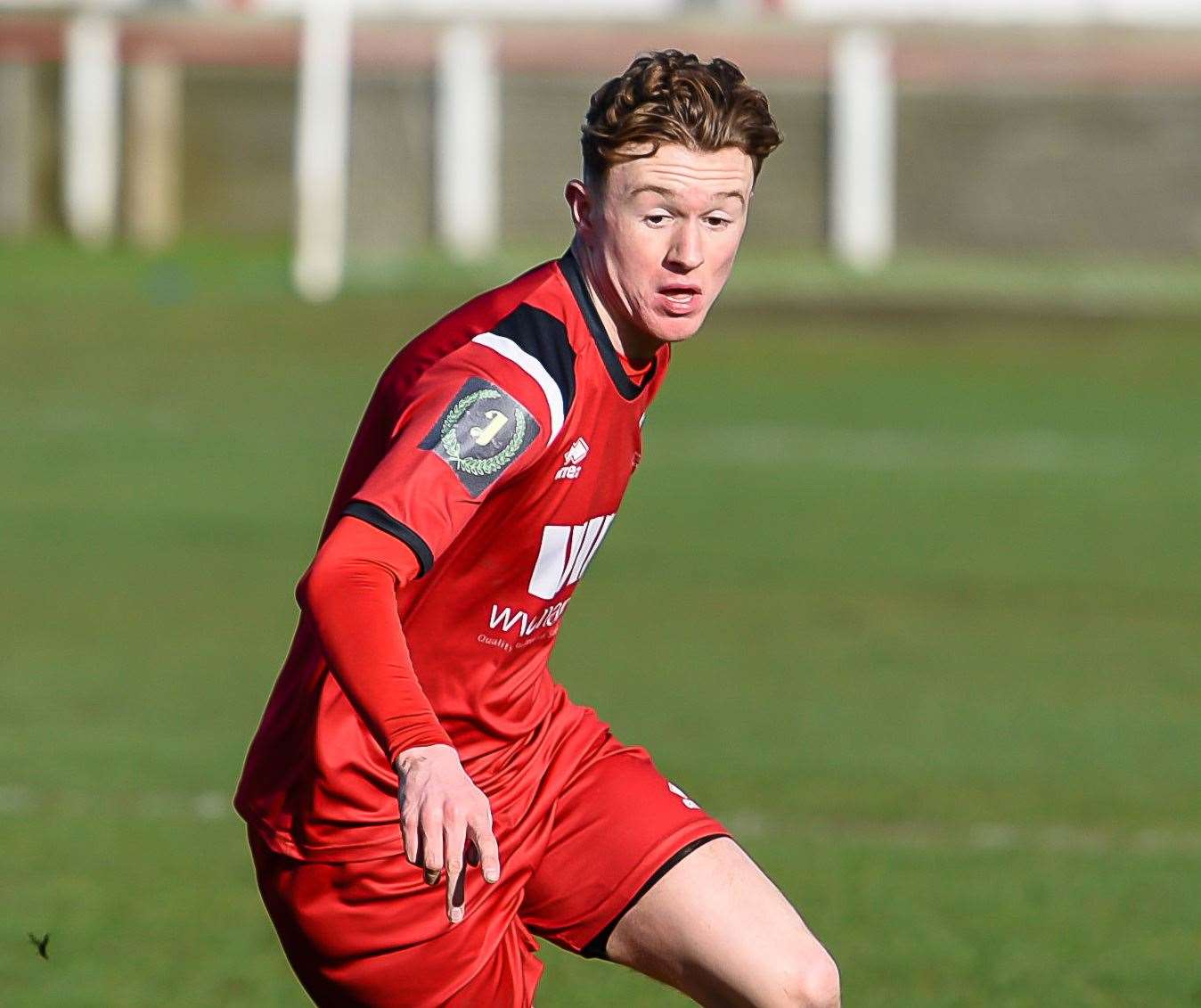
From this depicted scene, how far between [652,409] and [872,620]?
7.73m

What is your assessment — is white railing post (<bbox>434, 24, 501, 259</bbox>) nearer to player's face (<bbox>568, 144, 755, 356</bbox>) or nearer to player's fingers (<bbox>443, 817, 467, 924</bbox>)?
player's face (<bbox>568, 144, 755, 356</bbox>)

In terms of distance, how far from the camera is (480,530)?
3.79 metres

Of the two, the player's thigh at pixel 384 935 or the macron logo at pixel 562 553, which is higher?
the macron logo at pixel 562 553

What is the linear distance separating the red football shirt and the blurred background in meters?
1.94

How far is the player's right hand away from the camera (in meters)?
3.01

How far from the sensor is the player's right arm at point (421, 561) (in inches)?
120

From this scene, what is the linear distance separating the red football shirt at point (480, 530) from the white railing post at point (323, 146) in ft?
68.0

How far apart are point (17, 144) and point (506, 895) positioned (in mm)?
28871

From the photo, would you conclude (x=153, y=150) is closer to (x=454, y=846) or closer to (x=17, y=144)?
(x=17, y=144)

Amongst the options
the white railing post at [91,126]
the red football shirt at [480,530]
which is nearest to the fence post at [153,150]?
the white railing post at [91,126]

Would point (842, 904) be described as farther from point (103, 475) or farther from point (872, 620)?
point (103, 475)

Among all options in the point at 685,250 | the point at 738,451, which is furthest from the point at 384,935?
the point at 738,451

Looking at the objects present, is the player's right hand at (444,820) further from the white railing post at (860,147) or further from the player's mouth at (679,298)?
the white railing post at (860,147)

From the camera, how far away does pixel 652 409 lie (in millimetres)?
18766
